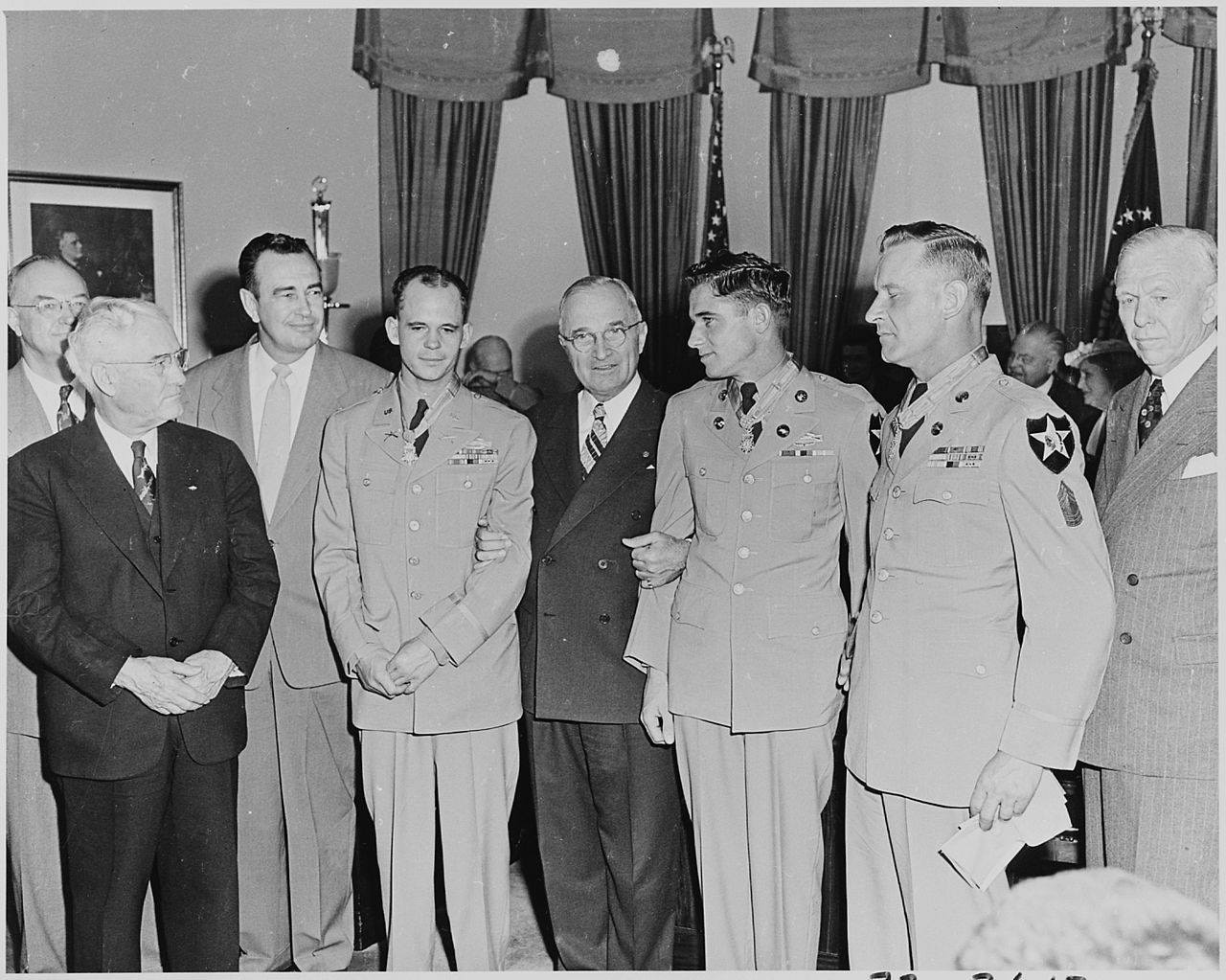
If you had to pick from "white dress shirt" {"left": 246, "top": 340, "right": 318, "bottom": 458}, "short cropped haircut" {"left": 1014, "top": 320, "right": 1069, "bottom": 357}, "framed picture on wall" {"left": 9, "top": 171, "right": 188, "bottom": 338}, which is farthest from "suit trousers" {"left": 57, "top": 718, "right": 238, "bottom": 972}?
"short cropped haircut" {"left": 1014, "top": 320, "right": 1069, "bottom": 357}

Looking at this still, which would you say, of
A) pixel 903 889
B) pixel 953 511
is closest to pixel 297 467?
pixel 953 511

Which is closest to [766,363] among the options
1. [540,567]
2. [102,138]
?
[540,567]

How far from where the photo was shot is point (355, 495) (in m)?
3.05

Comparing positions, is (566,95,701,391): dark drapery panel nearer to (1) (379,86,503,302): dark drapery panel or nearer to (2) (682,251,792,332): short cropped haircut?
(1) (379,86,503,302): dark drapery panel

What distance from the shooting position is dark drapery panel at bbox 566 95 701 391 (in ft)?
25.8

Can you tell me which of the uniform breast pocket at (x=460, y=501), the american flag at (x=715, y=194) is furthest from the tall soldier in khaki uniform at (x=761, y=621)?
the american flag at (x=715, y=194)

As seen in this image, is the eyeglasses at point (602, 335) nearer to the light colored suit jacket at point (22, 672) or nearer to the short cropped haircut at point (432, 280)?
the short cropped haircut at point (432, 280)

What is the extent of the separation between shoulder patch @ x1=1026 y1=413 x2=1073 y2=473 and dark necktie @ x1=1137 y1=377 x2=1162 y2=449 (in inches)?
11.2

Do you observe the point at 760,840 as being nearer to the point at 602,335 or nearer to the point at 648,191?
the point at 602,335

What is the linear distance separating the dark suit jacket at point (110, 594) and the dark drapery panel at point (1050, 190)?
227 inches

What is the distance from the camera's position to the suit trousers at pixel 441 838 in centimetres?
296

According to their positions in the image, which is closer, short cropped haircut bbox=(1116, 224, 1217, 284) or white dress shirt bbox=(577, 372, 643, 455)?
short cropped haircut bbox=(1116, 224, 1217, 284)

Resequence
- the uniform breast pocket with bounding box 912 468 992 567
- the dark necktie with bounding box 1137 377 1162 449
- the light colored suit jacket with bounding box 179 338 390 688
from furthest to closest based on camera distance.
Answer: the light colored suit jacket with bounding box 179 338 390 688
the dark necktie with bounding box 1137 377 1162 449
the uniform breast pocket with bounding box 912 468 992 567

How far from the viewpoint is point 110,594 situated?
105 inches
